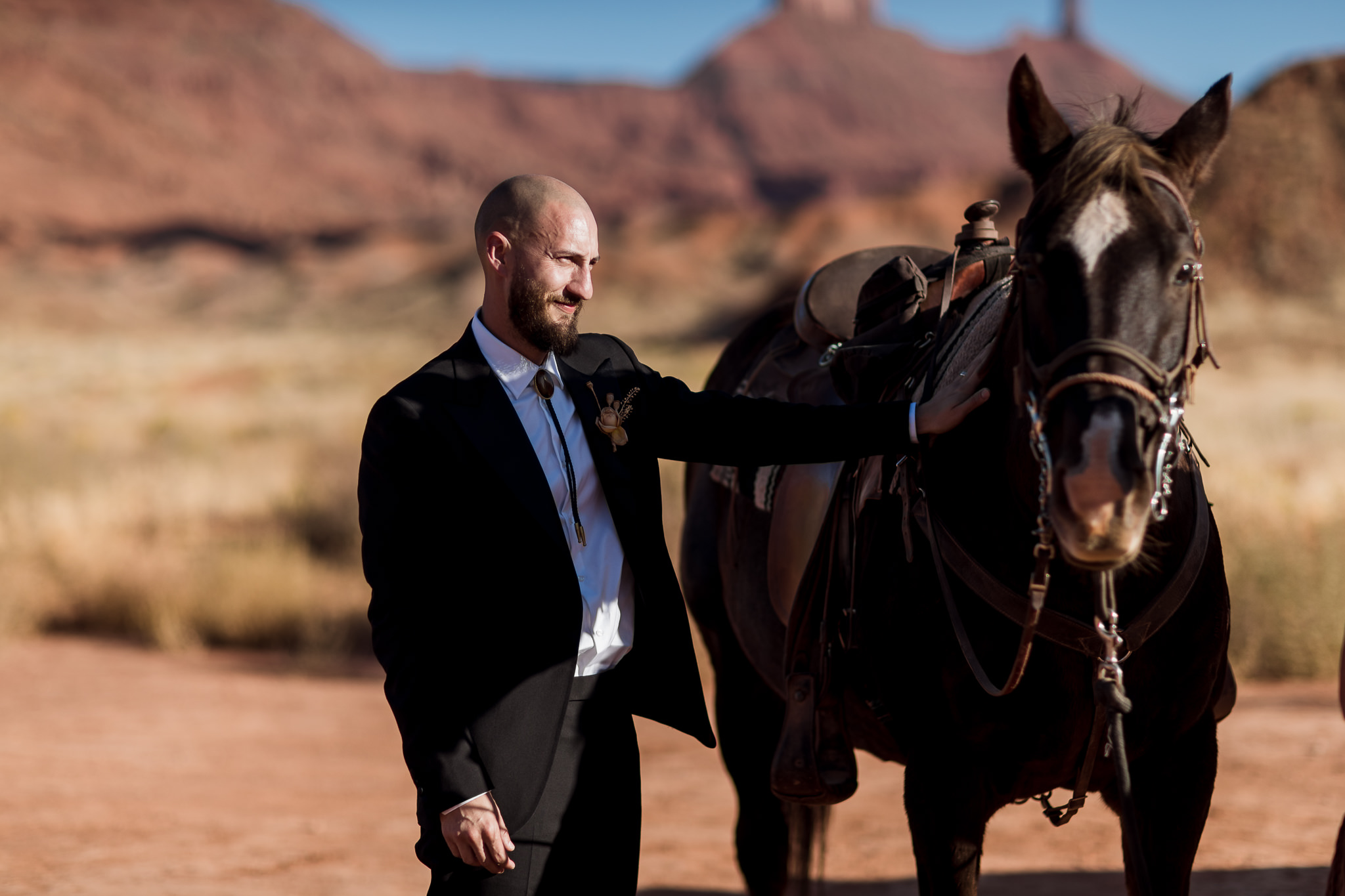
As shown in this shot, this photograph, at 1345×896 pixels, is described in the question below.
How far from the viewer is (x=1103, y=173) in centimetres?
213

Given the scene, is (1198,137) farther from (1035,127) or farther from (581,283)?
(581,283)

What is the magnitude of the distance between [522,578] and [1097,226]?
118 cm

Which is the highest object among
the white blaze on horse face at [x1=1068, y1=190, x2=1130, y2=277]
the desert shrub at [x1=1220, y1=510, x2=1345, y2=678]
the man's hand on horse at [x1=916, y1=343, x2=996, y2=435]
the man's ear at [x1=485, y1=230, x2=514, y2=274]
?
the desert shrub at [x1=1220, y1=510, x2=1345, y2=678]

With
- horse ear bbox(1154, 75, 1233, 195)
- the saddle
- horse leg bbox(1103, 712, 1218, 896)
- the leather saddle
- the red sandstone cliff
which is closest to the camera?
horse ear bbox(1154, 75, 1233, 195)

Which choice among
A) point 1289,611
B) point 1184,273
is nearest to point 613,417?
point 1184,273

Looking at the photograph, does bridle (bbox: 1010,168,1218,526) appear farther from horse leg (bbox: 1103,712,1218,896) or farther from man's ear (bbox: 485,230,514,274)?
man's ear (bbox: 485,230,514,274)

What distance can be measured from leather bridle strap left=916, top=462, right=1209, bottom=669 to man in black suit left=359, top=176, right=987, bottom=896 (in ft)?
0.93

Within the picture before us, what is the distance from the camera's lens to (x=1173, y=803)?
8.58ft

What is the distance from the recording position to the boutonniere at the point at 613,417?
2516 mm

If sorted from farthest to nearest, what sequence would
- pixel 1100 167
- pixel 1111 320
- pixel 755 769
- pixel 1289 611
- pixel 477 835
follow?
pixel 1289 611
pixel 755 769
pixel 477 835
pixel 1100 167
pixel 1111 320

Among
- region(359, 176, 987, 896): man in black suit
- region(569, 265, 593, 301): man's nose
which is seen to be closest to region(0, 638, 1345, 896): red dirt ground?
region(359, 176, 987, 896): man in black suit

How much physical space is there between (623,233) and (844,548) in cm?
6782

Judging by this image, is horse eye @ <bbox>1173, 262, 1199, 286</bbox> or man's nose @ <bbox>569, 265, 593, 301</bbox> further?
man's nose @ <bbox>569, 265, 593, 301</bbox>

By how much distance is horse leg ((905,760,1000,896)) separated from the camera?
259 centimetres
